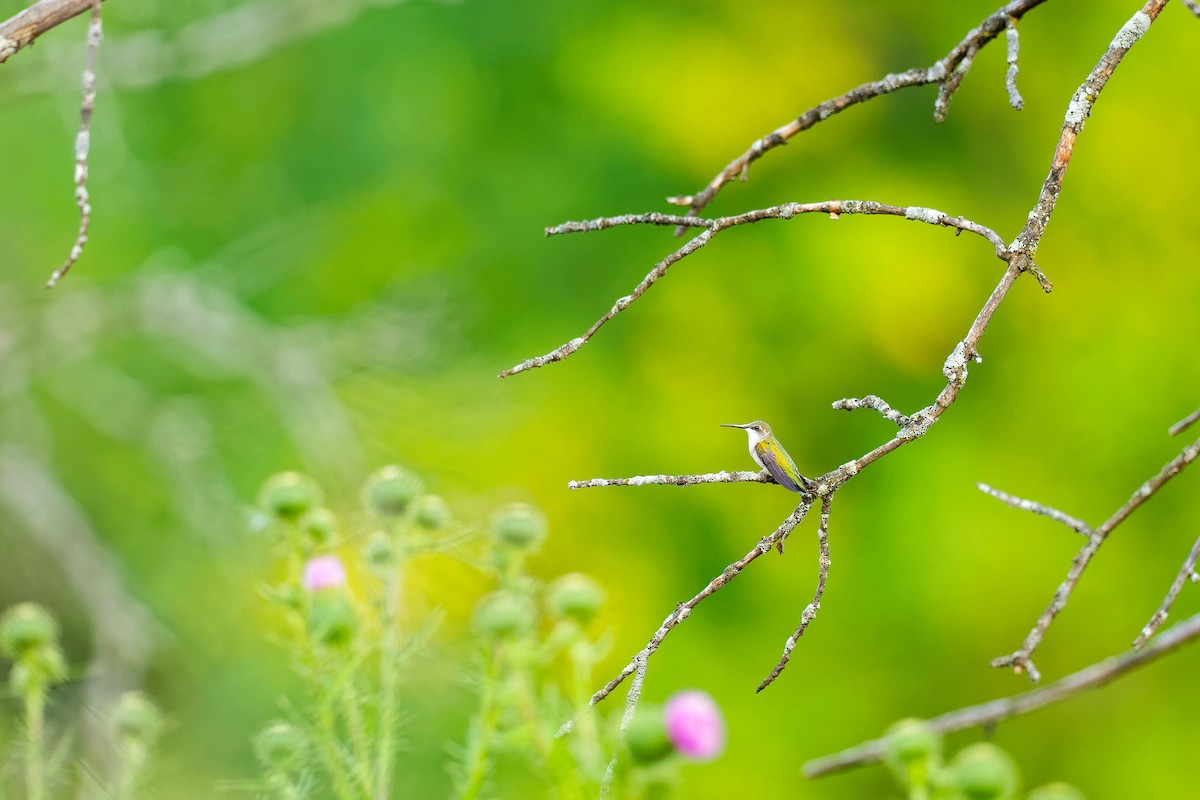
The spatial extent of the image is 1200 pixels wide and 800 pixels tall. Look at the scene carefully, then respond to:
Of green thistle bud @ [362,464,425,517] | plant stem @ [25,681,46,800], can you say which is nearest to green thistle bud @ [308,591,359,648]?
green thistle bud @ [362,464,425,517]

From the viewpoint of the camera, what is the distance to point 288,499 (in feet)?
4.20

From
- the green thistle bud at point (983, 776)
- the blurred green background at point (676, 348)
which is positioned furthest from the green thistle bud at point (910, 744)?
the blurred green background at point (676, 348)

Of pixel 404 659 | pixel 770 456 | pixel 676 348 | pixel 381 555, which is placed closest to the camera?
pixel 770 456

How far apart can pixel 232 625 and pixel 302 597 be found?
13.8 feet

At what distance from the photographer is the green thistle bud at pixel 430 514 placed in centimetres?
132

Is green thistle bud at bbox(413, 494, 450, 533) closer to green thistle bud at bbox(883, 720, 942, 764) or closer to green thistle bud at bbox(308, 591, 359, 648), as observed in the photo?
green thistle bud at bbox(308, 591, 359, 648)

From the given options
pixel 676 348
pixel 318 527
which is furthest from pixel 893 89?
pixel 676 348

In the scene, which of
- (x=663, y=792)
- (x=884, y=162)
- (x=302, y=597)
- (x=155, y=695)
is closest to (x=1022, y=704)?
(x=663, y=792)

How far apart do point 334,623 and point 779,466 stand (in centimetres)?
55

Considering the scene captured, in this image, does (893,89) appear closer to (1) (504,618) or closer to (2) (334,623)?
(1) (504,618)

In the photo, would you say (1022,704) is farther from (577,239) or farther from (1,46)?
(577,239)

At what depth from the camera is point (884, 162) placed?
4.95m

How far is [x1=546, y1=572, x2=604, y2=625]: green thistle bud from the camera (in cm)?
128

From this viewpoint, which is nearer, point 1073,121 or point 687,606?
point 687,606
